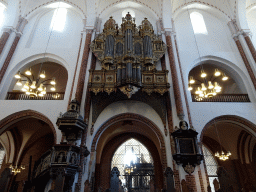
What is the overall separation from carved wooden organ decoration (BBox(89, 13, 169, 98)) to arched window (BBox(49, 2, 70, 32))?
4.01 metres

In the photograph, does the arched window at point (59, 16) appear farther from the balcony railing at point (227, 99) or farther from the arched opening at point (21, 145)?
the balcony railing at point (227, 99)

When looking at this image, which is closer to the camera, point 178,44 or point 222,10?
point 178,44

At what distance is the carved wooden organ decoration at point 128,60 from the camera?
10344mm

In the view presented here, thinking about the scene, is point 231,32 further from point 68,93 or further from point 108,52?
point 68,93

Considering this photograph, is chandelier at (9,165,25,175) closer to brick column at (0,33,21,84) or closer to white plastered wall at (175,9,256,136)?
brick column at (0,33,21,84)

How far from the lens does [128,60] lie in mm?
10852

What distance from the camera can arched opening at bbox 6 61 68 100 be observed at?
9368 millimetres

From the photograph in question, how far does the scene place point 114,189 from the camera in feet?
22.4

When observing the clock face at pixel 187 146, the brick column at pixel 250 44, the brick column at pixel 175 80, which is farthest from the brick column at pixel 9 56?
the brick column at pixel 250 44

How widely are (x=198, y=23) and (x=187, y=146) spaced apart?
10.5 meters

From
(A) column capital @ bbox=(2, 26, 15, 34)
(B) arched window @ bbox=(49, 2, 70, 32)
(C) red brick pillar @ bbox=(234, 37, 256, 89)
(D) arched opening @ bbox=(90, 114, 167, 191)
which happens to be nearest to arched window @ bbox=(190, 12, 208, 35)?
(C) red brick pillar @ bbox=(234, 37, 256, 89)

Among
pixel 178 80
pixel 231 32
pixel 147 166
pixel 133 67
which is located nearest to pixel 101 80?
pixel 133 67

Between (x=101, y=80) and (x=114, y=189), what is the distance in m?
5.66

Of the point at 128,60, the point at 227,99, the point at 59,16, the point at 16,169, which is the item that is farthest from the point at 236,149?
the point at 59,16
